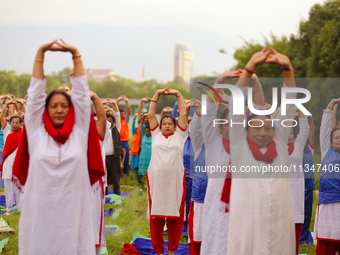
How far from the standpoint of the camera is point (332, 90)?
40.7 ft

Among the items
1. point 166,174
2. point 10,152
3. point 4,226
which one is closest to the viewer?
point 166,174

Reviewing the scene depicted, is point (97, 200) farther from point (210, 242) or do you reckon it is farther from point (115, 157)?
point (115, 157)

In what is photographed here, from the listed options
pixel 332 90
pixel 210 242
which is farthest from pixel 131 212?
pixel 332 90

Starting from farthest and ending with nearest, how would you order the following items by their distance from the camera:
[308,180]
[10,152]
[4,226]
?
1. [10,152]
2. [4,226]
3. [308,180]

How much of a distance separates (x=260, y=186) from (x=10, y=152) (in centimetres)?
545

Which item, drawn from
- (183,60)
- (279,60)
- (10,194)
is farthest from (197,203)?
(183,60)

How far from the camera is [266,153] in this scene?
10.4ft

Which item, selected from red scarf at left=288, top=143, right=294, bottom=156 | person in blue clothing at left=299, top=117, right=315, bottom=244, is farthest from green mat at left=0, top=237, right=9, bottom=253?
person in blue clothing at left=299, top=117, right=315, bottom=244

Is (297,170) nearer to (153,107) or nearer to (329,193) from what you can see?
(329,193)

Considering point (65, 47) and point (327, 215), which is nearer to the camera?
point (65, 47)

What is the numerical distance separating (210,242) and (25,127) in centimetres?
201

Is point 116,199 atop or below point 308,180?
below

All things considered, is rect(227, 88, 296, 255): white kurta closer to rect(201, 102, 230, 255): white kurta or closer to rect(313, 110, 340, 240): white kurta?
rect(201, 102, 230, 255): white kurta

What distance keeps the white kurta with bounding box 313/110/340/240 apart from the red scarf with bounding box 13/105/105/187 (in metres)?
2.77
